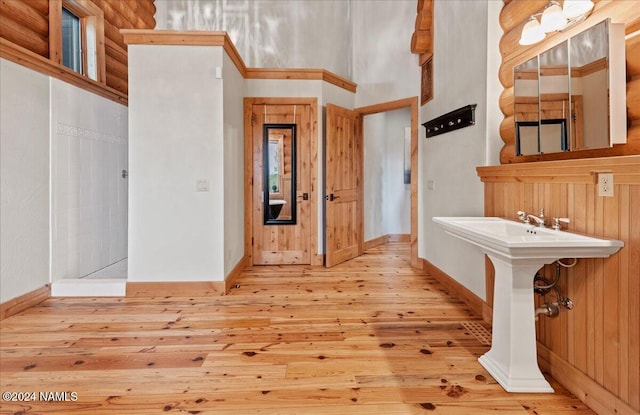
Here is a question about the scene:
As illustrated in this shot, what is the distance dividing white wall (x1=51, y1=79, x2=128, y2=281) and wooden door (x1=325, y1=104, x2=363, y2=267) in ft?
8.81

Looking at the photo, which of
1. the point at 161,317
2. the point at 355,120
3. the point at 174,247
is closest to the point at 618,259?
the point at 161,317

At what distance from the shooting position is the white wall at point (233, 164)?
3.82 m

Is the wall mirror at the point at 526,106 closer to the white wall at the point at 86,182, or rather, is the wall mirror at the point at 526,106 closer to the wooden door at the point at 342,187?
the wooden door at the point at 342,187

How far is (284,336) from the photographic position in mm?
2643

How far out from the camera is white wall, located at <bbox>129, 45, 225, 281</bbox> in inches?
141

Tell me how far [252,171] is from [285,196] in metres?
0.56

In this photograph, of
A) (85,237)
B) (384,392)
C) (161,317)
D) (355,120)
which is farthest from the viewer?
(355,120)

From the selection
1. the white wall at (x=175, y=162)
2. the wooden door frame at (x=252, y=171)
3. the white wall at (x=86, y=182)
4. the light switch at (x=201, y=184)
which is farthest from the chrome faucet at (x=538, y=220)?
the white wall at (x=86, y=182)

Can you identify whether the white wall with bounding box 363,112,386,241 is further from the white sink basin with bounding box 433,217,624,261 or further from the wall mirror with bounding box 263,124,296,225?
the white sink basin with bounding box 433,217,624,261

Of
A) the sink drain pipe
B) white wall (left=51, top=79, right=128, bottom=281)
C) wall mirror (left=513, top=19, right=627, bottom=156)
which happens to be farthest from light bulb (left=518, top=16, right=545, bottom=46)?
white wall (left=51, top=79, right=128, bottom=281)

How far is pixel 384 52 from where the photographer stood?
5059 millimetres

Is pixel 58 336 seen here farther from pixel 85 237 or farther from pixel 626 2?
pixel 626 2

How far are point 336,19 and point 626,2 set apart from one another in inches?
179

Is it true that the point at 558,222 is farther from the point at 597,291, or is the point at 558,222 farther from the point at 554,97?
the point at 554,97
